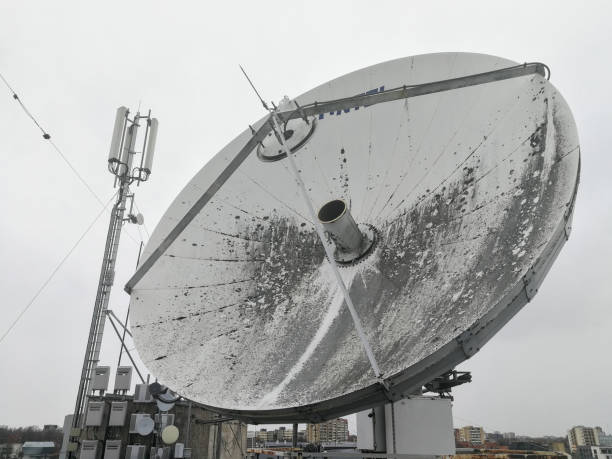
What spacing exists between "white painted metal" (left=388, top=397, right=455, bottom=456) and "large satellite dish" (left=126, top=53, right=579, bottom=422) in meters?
2.29

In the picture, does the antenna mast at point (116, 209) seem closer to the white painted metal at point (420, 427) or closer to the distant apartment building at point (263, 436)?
the white painted metal at point (420, 427)

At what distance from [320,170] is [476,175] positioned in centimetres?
379

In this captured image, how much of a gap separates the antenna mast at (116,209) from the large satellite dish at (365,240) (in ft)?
19.3

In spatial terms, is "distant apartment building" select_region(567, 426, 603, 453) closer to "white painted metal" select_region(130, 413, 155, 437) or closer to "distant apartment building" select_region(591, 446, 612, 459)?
"distant apartment building" select_region(591, 446, 612, 459)

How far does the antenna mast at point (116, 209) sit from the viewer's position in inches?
599

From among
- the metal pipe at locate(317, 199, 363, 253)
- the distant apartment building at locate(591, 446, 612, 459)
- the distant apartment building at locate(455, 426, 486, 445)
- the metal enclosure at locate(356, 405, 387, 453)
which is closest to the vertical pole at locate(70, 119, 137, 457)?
the metal enclosure at locate(356, 405, 387, 453)

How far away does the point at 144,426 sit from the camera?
15.0 meters

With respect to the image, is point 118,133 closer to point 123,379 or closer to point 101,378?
point 101,378

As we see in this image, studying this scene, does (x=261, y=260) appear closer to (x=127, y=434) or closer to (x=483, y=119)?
(x=483, y=119)

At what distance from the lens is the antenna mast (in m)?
15.2

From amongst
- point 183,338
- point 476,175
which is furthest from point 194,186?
point 476,175

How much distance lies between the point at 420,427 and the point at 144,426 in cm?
966

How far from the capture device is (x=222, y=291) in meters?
9.95

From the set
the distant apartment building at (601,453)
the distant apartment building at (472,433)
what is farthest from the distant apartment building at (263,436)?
the distant apartment building at (601,453)
